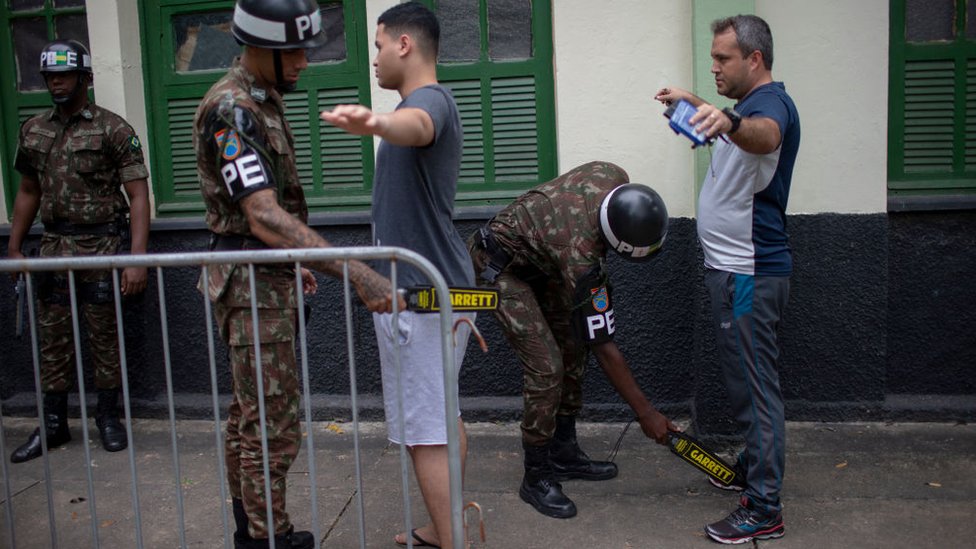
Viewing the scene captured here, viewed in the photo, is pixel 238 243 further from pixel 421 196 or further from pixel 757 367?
pixel 757 367

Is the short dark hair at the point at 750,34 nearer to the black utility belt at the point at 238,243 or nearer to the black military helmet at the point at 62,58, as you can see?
the black utility belt at the point at 238,243

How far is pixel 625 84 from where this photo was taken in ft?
15.3

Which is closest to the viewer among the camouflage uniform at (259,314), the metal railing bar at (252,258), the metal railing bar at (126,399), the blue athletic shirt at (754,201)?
the metal railing bar at (252,258)

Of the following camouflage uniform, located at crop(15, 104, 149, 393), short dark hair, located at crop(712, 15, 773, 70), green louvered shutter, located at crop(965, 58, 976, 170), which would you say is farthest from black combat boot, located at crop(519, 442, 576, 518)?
green louvered shutter, located at crop(965, 58, 976, 170)

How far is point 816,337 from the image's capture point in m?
4.66

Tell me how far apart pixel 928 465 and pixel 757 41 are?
88.5 inches

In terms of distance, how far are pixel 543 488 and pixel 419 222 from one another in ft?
4.85

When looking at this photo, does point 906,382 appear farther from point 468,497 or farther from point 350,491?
point 350,491

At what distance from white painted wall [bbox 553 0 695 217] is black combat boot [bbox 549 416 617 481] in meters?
1.33

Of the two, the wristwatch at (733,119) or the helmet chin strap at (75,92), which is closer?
the wristwatch at (733,119)

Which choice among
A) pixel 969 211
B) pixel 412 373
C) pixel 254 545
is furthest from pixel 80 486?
pixel 969 211

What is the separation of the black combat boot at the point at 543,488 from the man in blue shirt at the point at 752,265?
0.63 m

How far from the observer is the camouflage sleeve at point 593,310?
356 centimetres

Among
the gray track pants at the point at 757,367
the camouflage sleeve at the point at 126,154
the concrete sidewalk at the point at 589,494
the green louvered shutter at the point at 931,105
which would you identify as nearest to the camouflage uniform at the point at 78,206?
the camouflage sleeve at the point at 126,154
